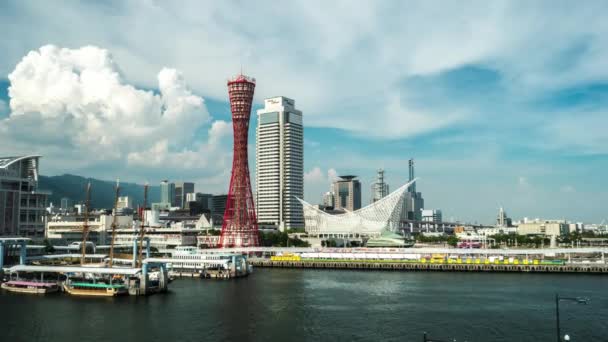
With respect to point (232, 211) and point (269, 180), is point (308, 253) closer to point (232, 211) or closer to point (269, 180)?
point (232, 211)

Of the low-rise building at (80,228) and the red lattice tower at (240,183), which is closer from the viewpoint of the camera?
the red lattice tower at (240,183)

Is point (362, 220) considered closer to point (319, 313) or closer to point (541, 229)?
point (541, 229)

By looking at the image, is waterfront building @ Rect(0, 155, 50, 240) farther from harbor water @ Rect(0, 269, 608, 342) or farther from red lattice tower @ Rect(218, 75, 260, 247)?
harbor water @ Rect(0, 269, 608, 342)

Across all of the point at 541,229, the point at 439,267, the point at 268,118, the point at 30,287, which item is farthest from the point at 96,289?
the point at 541,229

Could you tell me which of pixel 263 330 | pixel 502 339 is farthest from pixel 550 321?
pixel 263 330

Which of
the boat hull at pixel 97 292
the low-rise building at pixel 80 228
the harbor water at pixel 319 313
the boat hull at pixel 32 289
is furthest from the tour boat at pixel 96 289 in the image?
the low-rise building at pixel 80 228

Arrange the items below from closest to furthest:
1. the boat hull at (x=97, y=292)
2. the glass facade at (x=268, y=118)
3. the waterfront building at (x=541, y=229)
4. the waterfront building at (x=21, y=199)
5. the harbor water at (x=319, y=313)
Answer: the harbor water at (x=319, y=313) → the boat hull at (x=97, y=292) → the waterfront building at (x=21, y=199) → the glass facade at (x=268, y=118) → the waterfront building at (x=541, y=229)

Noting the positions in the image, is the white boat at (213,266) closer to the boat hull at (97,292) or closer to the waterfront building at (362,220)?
the boat hull at (97,292)

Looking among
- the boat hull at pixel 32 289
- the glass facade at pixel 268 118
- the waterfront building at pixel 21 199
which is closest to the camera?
the boat hull at pixel 32 289
